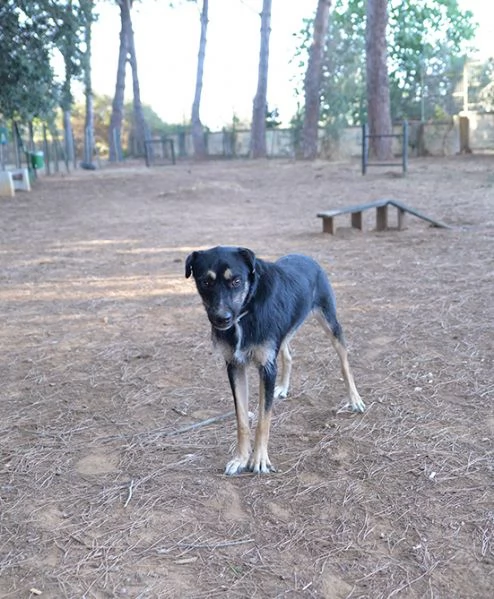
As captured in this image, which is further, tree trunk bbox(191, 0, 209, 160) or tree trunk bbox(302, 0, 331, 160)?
tree trunk bbox(191, 0, 209, 160)

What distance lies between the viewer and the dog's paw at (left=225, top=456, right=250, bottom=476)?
3.40m

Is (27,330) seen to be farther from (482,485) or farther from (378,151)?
(378,151)

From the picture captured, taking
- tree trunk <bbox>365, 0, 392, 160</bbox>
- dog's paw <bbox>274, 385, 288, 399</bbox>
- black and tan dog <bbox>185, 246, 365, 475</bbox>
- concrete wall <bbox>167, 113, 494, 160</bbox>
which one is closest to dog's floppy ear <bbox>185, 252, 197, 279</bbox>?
black and tan dog <bbox>185, 246, 365, 475</bbox>

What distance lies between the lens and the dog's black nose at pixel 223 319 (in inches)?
120

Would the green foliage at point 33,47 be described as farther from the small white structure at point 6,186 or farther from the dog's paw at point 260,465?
the dog's paw at point 260,465

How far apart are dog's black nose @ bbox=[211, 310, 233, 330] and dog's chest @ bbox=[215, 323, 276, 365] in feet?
0.70

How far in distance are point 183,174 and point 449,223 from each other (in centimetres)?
1585

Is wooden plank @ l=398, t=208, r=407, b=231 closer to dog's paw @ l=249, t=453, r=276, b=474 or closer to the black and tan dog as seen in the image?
the black and tan dog

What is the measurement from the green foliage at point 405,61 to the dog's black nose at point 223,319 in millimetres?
29471

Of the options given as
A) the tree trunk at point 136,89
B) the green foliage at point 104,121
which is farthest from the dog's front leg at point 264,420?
the green foliage at point 104,121

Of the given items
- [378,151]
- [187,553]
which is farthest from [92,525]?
[378,151]

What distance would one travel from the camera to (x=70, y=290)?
751 centimetres

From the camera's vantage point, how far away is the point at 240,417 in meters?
3.43

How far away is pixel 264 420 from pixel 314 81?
28.0m
